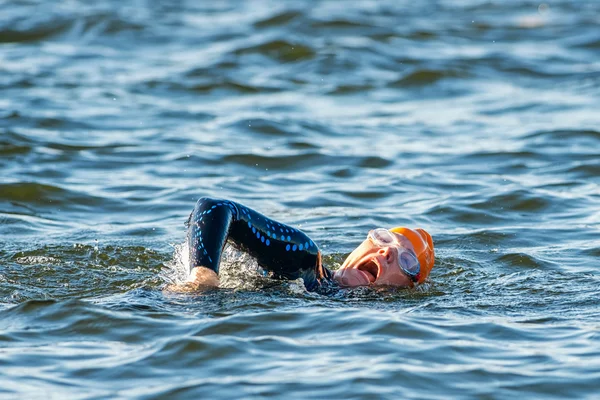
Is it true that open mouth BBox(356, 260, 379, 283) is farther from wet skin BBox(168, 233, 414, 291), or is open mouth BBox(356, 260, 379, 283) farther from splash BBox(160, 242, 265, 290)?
splash BBox(160, 242, 265, 290)

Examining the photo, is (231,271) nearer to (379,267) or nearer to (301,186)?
(379,267)

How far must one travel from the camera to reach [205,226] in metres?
6.23

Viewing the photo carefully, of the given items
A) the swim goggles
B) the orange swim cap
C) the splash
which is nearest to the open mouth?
the swim goggles

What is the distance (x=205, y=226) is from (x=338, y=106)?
8036mm

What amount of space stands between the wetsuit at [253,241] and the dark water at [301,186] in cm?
18

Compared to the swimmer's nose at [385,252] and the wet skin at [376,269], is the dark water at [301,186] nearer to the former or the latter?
the wet skin at [376,269]

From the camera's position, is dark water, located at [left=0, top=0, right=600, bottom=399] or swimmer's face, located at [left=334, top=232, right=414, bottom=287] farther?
swimmer's face, located at [left=334, top=232, right=414, bottom=287]

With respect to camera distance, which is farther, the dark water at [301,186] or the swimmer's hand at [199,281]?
the swimmer's hand at [199,281]

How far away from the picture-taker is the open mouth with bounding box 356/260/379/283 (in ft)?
21.8

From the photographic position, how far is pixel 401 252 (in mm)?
6594

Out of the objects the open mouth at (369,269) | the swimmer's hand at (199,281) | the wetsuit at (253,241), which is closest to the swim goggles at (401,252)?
the open mouth at (369,269)

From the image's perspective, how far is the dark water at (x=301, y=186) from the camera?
5266 millimetres

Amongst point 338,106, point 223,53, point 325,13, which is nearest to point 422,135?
point 338,106

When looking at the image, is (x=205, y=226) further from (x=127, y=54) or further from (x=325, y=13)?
(x=325, y=13)
